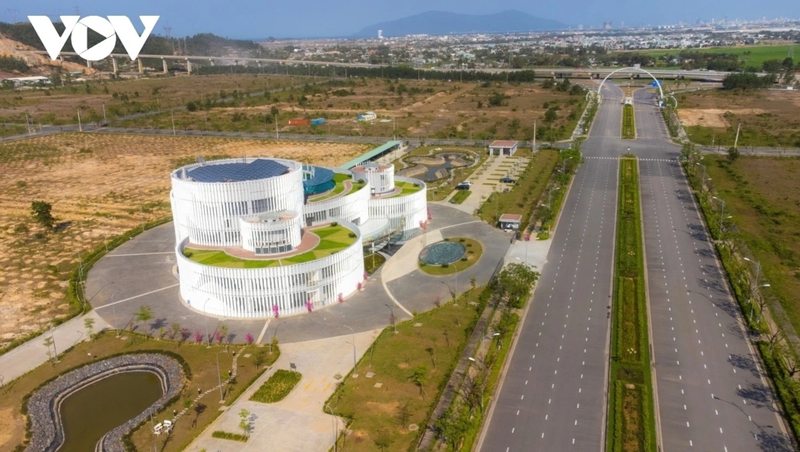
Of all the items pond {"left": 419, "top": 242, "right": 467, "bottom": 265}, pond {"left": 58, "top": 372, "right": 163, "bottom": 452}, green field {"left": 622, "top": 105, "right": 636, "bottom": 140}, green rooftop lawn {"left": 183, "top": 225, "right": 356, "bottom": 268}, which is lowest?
pond {"left": 58, "top": 372, "right": 163, "bottom": 452}

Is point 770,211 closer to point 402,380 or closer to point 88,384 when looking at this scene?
point 402,380

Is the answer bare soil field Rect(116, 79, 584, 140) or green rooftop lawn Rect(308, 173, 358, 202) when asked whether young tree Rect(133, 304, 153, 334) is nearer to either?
green rooftop lawn Rect(308, 173, 358, 202)

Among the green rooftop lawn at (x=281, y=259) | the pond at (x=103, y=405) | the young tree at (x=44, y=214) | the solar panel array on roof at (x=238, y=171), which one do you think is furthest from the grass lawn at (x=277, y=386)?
the young tree at (x=44, y=214)

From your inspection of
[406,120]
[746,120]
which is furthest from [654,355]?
[746,120]

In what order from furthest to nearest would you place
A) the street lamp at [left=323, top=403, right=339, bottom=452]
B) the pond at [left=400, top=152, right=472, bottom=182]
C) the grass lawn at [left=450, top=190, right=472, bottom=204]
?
1. the pond at [left=400, top=152, right=472, bottom=182]
2. the grass lawn at [left=450, top=190, right=472, bottom=204]
3. the street lamp at [left=323, top=403, right=339, bottom=452]

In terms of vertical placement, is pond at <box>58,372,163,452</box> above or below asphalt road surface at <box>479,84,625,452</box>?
below

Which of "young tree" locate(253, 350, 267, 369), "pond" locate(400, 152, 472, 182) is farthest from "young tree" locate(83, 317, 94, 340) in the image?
"pond" locate(400, 152, 472, 182)
